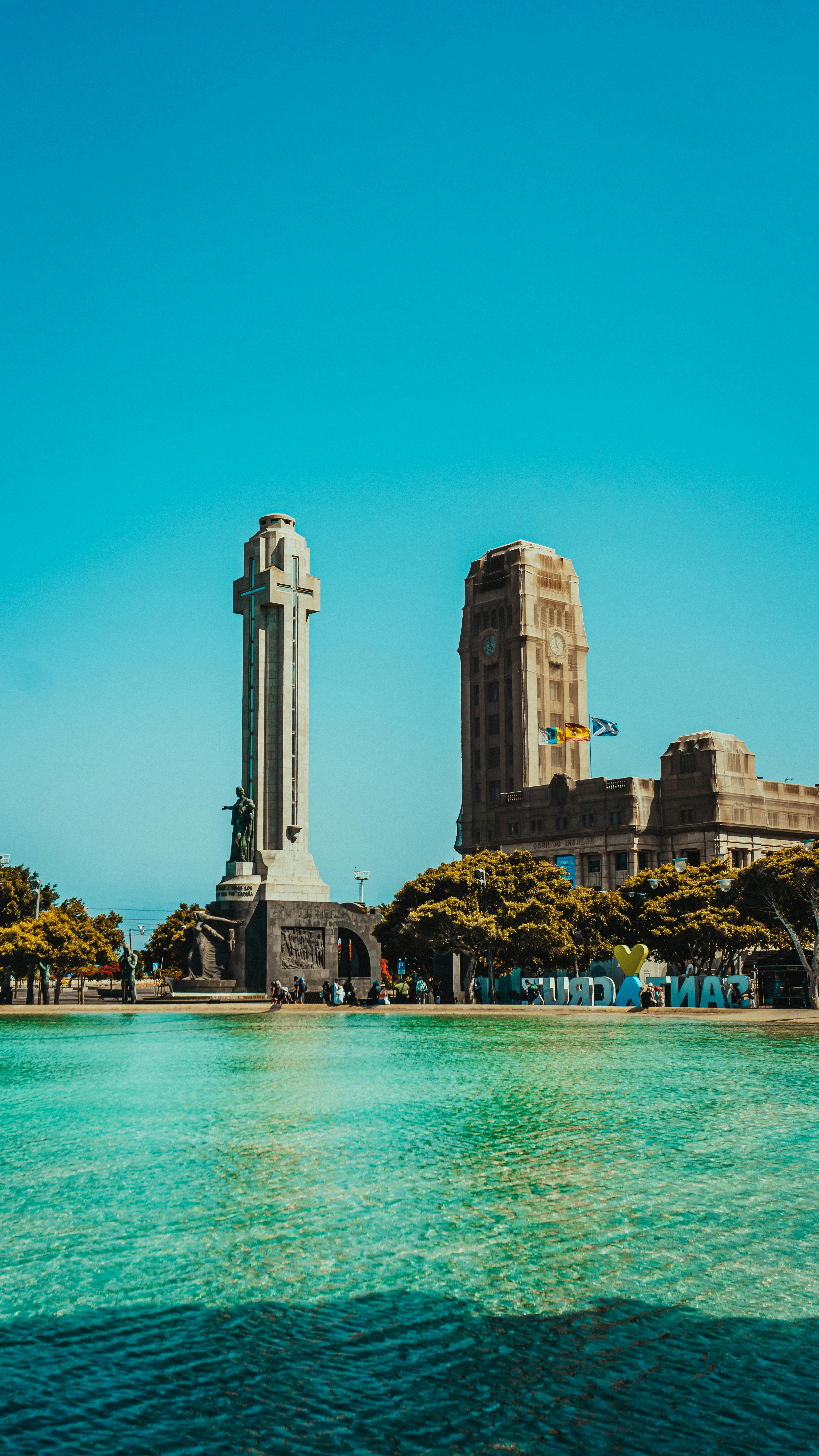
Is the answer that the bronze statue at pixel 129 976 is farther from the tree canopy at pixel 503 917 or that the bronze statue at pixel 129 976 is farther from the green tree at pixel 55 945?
the tree canopy at pixel 503 917

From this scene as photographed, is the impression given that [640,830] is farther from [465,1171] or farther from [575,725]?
[465,1171]

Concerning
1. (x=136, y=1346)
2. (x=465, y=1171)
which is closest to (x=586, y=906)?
(x=465, y=1171)

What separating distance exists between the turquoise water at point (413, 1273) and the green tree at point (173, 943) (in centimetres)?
5977

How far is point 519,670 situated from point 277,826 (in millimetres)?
67478

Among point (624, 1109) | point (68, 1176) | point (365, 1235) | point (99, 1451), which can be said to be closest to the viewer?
point (99, 1451)

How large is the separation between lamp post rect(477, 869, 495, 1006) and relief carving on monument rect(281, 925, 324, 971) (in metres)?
7.98

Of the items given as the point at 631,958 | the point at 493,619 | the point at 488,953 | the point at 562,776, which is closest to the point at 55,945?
the point at 488,953

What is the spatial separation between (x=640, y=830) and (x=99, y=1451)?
92746mm

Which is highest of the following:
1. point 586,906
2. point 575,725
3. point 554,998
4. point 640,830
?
point 575,725

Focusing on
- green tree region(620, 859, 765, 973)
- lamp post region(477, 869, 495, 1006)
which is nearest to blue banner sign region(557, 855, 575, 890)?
green tree region(620, 859, 765, 973)

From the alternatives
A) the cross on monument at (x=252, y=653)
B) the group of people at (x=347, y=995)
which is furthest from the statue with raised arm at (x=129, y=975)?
the cross on monument at (x=252, y=653)

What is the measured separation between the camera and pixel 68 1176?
1036 cm

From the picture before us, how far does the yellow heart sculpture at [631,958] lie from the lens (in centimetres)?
4478

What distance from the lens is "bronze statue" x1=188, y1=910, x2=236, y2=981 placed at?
2136 inches
